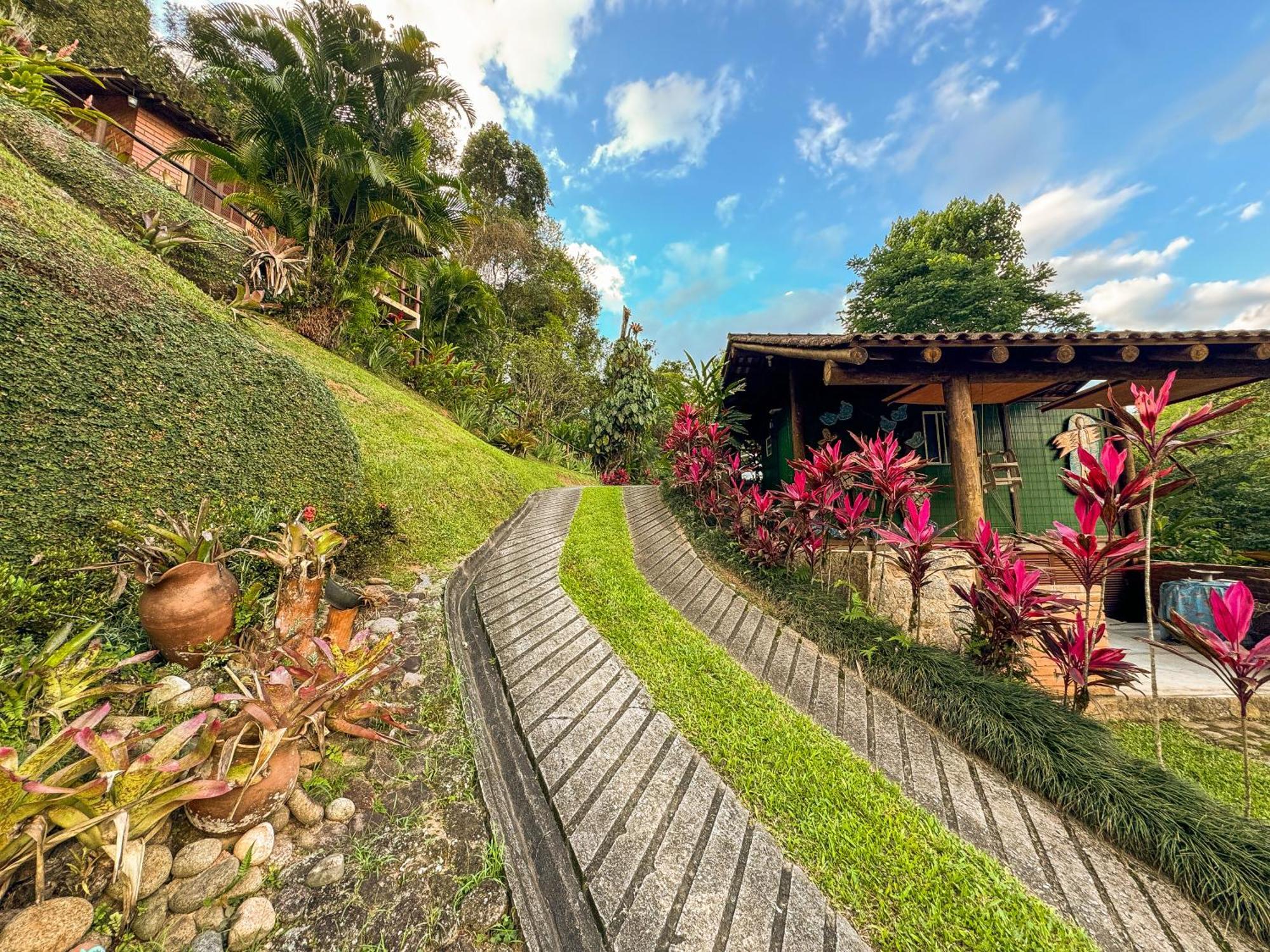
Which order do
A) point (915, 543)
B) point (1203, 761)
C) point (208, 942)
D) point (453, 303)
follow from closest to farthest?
point (208, 942) → point (1203, 761) → point (915, 543) → point (453, 303)

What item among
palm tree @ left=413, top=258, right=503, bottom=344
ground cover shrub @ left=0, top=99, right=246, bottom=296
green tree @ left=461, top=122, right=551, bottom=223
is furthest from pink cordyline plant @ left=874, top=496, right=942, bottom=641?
green tree @ left=461, top=122, right=551, bottom=223

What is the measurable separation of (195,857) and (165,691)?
100 cm

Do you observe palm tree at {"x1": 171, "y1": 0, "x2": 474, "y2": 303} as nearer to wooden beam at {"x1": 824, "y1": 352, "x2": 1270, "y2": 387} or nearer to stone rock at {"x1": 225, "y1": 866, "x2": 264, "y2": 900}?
wooden beam at {"x1": 824, "y1": 352, "x2": 1270, "y2": 387}

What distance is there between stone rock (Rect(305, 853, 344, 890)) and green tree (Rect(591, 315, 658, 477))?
12.0 meters

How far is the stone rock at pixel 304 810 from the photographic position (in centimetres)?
177

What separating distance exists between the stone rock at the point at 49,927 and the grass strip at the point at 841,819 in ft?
7.68

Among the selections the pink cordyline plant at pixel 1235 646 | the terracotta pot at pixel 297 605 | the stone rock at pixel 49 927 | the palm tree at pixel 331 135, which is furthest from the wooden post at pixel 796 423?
the palm tree at pixel 331 135

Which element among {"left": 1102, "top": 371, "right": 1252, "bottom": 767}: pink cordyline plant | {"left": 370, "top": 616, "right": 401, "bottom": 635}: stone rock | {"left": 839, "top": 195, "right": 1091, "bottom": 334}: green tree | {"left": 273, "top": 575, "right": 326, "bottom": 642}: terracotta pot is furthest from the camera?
{"left": 839, "top": 195, "right": 1091, "bottom": 334}: green tree

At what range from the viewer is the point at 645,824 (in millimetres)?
1979

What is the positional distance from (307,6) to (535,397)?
9.87 m

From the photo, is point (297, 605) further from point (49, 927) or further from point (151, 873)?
point (49, 927)

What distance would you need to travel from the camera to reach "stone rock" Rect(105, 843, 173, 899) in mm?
1348

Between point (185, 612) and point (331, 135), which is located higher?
point (331, 135)

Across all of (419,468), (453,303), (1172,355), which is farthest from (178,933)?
(453,303)
